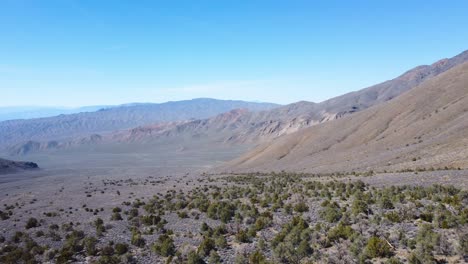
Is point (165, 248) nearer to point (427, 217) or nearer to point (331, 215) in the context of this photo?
point (331, 215)

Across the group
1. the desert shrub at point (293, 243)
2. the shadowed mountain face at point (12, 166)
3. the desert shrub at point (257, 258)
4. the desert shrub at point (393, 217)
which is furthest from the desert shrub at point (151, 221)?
the shadowed mountain face at point (12, 166)

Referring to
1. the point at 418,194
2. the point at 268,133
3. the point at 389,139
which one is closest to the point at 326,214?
the point at 418,194

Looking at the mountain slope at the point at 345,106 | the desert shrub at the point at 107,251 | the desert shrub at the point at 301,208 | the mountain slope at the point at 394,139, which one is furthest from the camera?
the mountain slope at the point at 345,106

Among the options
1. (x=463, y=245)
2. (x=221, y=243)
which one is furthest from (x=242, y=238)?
(x=463, y=245)

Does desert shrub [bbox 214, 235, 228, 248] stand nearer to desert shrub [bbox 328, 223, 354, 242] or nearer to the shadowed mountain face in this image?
desert shrub [bbox 328, 223, 354, 242]

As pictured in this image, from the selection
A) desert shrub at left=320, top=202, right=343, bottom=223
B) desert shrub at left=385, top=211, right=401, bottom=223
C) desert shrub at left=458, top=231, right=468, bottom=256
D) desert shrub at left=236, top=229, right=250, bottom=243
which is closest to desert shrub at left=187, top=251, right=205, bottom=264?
desert shrub at left=236, top=229, right=250, bottom=243

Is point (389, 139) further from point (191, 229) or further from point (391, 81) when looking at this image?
point (391, 81)

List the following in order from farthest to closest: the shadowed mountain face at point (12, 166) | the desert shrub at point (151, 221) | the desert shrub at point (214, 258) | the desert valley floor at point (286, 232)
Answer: the shadowed mountain face at point (12, 166) → the desert shrub at point (151, 221) → the desert shrub at point (214, 258) → the desert valley floor at point (286, 232)

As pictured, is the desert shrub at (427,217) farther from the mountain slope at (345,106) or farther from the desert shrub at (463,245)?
the mountain slope at (345,106)
